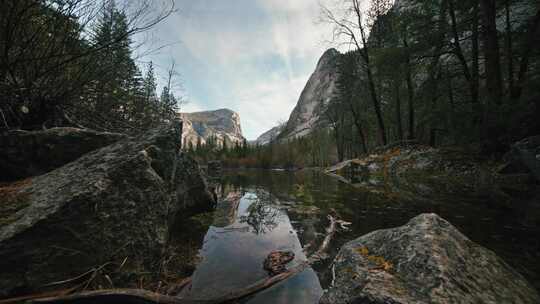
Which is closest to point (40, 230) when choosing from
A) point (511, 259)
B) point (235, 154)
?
point (511, 259)

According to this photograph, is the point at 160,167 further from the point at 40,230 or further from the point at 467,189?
the point at 467,189

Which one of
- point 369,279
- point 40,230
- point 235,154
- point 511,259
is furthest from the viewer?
point 235,154

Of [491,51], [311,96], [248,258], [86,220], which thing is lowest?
[248,258]

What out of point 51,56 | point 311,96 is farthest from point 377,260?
point 311,96

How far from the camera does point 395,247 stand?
1.80 m

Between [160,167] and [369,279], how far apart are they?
9.54 ft

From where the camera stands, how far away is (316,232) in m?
3.70

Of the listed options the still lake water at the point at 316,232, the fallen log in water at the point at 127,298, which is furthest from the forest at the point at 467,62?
the fallen log in water at the point at 127,298

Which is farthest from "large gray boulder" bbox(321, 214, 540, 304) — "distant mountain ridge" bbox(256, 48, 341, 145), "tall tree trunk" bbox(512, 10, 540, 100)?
"distant mountain ridge" bbox(256, 48, 341, 145)

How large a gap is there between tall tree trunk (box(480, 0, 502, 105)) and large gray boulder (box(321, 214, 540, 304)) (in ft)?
24.6

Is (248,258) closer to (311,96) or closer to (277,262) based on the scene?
(277,262)

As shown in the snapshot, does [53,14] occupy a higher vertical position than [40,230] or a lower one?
higher

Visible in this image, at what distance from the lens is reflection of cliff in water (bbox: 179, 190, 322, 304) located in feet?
6.54

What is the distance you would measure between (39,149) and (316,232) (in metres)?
4.91
